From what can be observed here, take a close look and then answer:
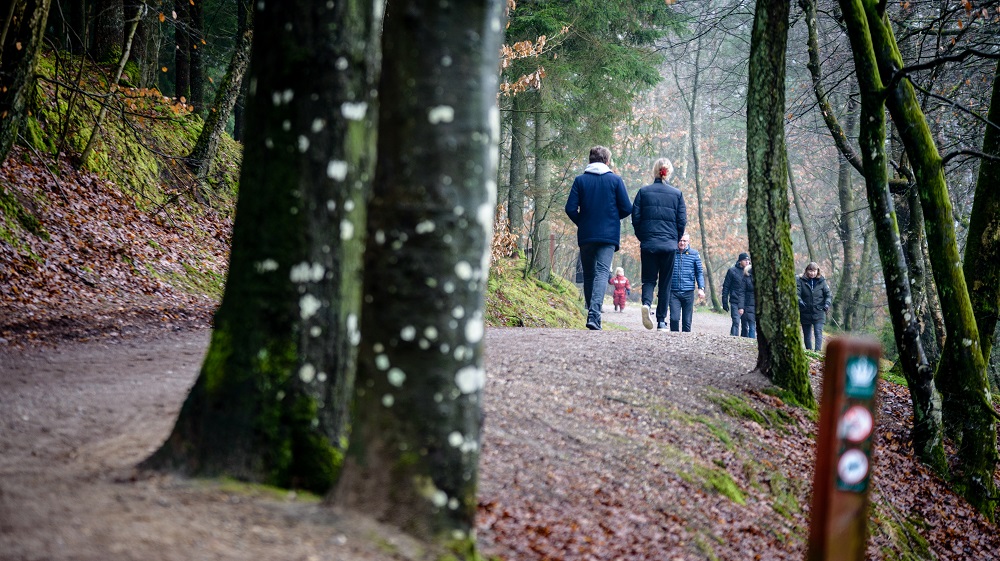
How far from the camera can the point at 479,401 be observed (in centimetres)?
338

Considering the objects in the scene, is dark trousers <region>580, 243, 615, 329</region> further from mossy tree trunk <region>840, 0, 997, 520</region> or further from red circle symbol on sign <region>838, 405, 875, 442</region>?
red circle symbol on sign <region>838, 405, 875, 442</region>

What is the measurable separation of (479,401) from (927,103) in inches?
491

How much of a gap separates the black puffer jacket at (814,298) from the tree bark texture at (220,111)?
11.9 meters

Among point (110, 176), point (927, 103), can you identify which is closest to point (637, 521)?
point (927, 103)

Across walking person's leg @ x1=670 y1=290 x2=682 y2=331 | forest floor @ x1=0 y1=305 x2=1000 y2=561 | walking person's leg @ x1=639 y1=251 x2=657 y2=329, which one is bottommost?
forest floor @ x1=0 y1=305 x2=1000 y2=561

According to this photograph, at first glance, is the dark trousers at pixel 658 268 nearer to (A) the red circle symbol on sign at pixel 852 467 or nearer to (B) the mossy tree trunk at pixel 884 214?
(B) the mossy tree trunk at pixel 884 214

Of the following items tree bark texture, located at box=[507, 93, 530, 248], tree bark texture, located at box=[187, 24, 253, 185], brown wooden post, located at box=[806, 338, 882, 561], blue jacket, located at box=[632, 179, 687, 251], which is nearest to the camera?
brown wooden post, located at box=[806, 338, 882, 561]

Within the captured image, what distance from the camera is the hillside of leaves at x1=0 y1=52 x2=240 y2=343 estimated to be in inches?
377

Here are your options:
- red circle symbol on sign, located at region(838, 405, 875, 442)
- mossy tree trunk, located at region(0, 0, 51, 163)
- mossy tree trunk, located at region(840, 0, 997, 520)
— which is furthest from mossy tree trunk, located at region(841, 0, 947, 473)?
mossy tree trunk, located at region(0, 0, 51, 163)

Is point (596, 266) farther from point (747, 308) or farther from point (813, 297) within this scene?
point (813, 297)

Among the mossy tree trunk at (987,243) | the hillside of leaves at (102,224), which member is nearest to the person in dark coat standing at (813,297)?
the mossy tree trunk at (987,243)

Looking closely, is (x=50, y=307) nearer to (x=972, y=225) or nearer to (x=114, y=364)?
(x=114, y=364)

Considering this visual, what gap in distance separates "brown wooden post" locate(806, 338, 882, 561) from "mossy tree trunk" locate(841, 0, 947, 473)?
7026mm

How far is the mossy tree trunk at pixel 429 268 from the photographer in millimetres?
3195
